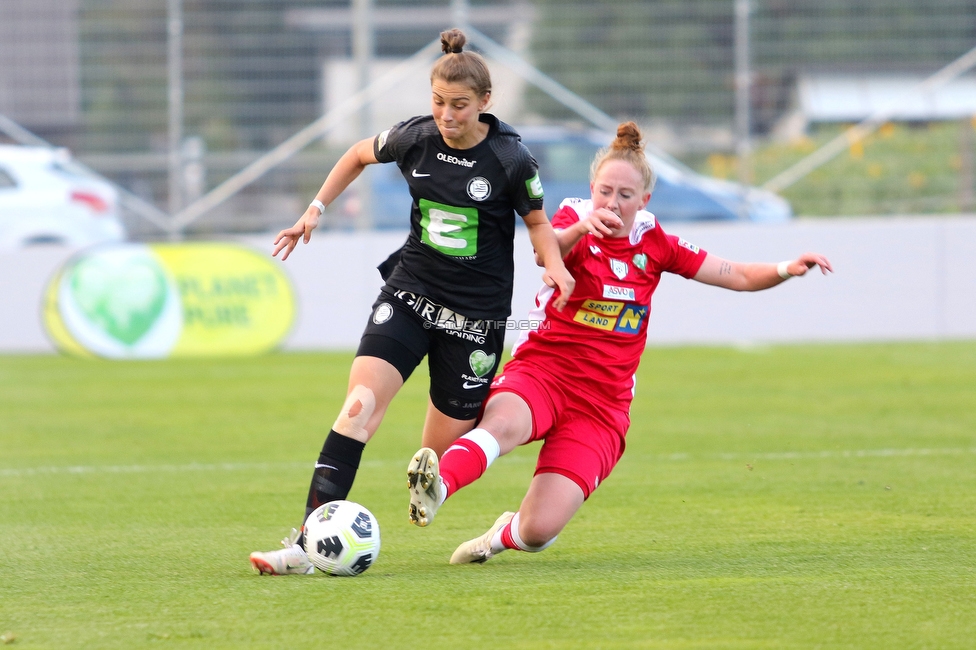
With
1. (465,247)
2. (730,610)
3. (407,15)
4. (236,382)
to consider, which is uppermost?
(407,15)

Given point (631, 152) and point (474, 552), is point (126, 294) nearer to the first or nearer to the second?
point (474, 552)

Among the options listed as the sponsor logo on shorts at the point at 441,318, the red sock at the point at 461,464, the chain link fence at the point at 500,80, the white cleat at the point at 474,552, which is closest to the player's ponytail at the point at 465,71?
the sponsor logo on shorts at the point at 441,318

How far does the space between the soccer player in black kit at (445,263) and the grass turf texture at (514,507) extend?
527mm

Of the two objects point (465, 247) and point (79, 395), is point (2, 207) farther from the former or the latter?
point (465, 247)

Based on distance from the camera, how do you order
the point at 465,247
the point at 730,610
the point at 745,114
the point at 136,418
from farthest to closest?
1. the point at 745,114
2. the point at 136,418
3. the point at 465,247
4. the point at 730,610

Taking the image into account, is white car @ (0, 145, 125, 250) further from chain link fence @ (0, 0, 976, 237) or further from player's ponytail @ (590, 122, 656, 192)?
player's ponytail @ (590, 122, 656, 192)

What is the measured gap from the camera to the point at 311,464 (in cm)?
722

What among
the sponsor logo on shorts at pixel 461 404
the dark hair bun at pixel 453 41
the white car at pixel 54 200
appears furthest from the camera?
the white car at pixel 54 200

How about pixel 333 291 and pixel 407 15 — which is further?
pixel 407 15

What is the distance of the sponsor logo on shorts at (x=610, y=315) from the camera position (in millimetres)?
4895

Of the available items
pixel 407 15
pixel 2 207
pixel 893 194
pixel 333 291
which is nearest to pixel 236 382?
pixel 333 291

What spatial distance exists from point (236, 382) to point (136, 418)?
221 centimetres

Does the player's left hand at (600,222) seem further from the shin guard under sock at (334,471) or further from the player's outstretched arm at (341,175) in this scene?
the shin guard under sock at (334,471)

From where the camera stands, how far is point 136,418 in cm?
914
